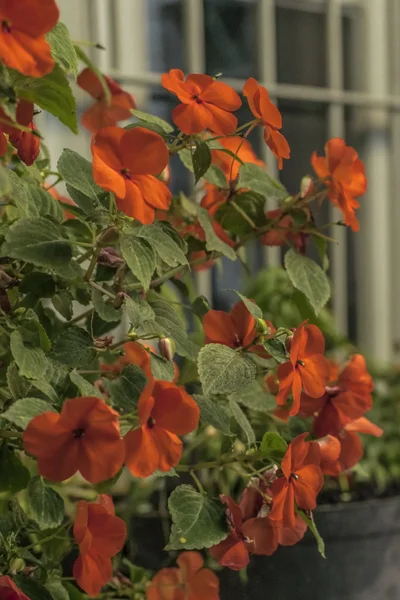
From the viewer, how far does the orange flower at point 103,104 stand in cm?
62

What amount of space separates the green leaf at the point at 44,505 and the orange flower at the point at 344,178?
28 centimetres

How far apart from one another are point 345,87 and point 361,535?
899 mm

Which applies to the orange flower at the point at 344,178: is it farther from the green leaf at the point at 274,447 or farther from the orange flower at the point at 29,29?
A: the orange flower at the point at 29,29

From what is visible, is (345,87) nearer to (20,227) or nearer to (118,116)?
(118,116)

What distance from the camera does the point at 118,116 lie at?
2.10 feet

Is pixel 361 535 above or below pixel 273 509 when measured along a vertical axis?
below

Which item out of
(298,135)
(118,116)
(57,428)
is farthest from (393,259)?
(57,428)

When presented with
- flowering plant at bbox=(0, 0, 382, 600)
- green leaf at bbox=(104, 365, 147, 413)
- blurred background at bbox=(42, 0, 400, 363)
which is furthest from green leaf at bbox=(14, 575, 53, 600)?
blurred background at bbox=(42, 0, 400, 363)

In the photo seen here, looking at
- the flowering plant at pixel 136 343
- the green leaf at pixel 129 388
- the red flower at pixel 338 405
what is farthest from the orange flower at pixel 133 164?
the red flower at pixel 338 405

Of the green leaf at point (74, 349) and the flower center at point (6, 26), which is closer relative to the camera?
the flower center at point (6, 26)

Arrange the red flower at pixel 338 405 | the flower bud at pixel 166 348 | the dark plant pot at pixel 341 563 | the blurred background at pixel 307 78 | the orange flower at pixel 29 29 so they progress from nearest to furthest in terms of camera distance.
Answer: the orange flower at pixel 29 29
the flower bud at pixel 166 348
the red flower at pixel 338 405
the dark plant pot at pixel 341 563
the blurred background at pixel 307 78

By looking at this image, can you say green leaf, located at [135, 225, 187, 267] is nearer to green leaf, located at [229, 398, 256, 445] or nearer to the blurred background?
green leaf, located at [229, 398, 256, 445]

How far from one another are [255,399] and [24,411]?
0.24 metres

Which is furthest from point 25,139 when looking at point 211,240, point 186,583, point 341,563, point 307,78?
point 307,78
